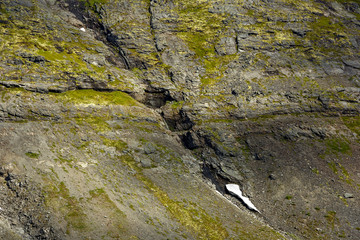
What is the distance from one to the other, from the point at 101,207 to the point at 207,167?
73.6ft

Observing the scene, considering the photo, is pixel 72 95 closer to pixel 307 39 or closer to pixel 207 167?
pixel 207 167

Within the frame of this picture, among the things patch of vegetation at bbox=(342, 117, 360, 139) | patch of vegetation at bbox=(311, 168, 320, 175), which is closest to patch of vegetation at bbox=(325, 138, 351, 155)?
patch of vegetation at bbox=(342, 117, 360, 139)

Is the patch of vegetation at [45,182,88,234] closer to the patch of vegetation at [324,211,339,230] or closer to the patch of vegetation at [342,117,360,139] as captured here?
the patch of vegetation at [324,211,339,230]

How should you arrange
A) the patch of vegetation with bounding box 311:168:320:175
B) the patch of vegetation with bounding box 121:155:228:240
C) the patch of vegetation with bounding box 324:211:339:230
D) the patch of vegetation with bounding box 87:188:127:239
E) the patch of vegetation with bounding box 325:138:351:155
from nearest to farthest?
the patch of vegetation with bounding box 87:188:127:239 → the patch of vegetation with bounding box 121:155:228:240 → the patch of vegetation with bounding box 324:211:339:230 → the patch of vegetation with bounding box 311:168:320:175 → the patch of vegetation with bounding box 325:138:351:155

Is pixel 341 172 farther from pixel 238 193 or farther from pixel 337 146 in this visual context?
pixel 238 193

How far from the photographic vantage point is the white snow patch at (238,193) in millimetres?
41969

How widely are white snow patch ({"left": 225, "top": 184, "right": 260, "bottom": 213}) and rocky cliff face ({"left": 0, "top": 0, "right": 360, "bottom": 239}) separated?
961 millimetres

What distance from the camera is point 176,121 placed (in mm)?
61688

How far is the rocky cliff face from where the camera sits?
1396 inches

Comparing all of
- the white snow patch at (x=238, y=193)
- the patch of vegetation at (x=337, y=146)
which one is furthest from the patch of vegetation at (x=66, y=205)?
the patch of vegetation at (x=337, y=146)

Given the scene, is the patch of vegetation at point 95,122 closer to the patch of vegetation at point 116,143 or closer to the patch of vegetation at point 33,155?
the patch of vegetation at point 116,143

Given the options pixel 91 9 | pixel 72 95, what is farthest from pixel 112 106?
pixel 91 9

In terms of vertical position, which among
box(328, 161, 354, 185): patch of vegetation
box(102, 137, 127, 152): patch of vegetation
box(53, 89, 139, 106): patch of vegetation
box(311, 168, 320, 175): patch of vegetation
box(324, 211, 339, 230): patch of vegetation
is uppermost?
box(328, 161, 354, 185): patch of vegetation

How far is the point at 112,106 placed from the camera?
190ft
